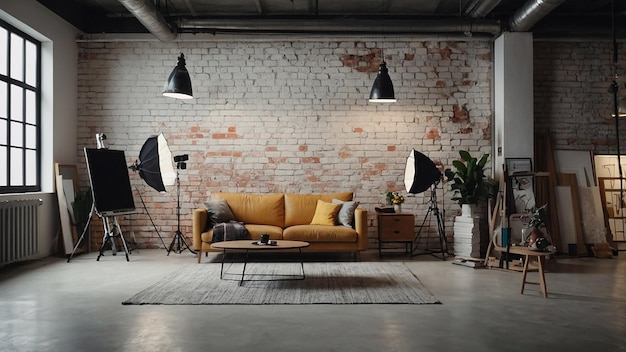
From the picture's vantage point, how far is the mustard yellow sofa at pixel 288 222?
7.00 meters

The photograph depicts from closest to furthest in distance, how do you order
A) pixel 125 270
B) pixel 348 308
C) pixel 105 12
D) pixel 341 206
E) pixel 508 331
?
1. pixel 508 331
2. pixel 348 308
3. pixel 125 270
4. pixel 341 206
5. pixel 105 12

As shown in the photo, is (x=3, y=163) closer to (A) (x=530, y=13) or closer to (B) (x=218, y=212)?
(B) (x=218, y=212)

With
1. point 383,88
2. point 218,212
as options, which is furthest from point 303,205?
point 383,88

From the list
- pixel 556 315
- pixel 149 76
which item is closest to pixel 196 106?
pixel 149 76

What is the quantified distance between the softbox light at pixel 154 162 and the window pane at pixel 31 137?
1.32 meters

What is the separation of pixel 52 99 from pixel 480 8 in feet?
19.2

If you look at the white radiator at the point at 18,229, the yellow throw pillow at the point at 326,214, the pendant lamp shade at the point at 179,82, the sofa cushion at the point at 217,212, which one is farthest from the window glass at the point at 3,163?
the yellow throw pillow at the point at 326,214

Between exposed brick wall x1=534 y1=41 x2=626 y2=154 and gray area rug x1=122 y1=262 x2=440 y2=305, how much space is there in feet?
11.3

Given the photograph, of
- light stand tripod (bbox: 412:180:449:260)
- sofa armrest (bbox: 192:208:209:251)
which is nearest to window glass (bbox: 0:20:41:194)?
sofa armrest (bbox: 192:208:209:251)

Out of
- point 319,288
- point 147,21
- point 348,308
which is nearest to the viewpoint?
point 348,308

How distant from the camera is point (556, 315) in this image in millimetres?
4332

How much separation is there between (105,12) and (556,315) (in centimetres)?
708

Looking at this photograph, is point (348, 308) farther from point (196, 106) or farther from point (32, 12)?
point (32, 12)

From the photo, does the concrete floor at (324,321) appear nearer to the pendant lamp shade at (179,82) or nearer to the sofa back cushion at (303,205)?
the sofa back cushion at (303,205)
